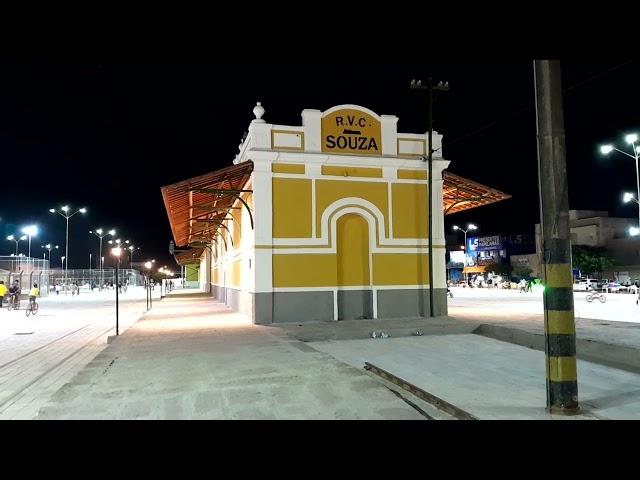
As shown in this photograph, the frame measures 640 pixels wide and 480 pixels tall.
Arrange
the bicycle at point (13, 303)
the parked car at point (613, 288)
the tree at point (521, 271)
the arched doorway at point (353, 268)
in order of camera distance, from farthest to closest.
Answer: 1. the tree at point (521, 271)
2. the parked car at point (613, 288)
3. the bicycle at point (13, 303)
4. the arched doorway at point (353, 268)

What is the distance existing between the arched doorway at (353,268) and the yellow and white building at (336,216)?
1.3 inches

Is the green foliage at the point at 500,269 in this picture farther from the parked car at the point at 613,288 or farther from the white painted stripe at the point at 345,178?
the white painted stripe at the point at 345,178

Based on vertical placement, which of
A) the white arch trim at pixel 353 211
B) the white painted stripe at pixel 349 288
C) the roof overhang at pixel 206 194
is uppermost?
the roof overhang at pixel 206 194

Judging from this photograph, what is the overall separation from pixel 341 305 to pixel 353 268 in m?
1.33

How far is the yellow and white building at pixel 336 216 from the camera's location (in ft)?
53.7

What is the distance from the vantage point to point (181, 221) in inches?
991

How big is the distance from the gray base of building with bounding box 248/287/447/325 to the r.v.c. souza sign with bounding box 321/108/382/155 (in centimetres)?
477

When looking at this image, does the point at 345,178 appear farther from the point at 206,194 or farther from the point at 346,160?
the point at 206,194

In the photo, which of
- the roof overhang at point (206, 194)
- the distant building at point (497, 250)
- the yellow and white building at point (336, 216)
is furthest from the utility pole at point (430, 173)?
the distant building at point (497, 250)

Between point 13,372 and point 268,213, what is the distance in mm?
8280

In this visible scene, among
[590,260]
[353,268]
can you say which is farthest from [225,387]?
[590,260]

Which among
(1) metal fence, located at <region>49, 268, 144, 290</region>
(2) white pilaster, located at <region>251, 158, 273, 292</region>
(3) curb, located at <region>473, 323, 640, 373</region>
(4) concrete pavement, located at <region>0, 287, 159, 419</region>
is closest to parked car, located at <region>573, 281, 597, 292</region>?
(3) curb, located at <region>473, 323, 640, 373</region>
